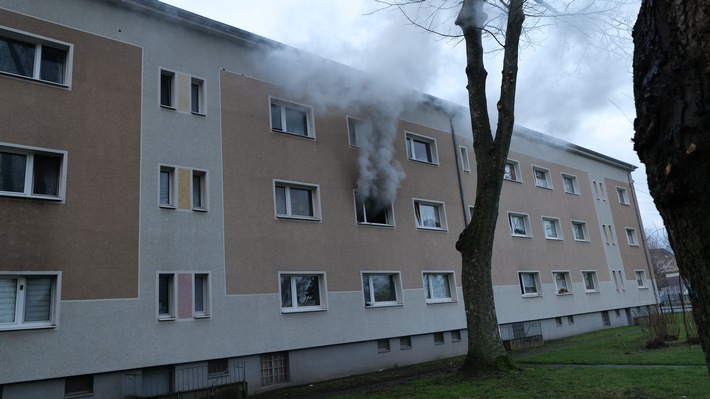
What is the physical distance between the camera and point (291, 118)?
15672mm

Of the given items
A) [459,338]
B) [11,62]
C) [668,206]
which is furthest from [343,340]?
[668,206]

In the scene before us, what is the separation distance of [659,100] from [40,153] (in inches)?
452

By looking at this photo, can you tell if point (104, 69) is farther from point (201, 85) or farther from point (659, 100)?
point (659, 100)

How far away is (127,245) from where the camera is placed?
11.3 metres

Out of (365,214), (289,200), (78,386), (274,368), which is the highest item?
(289,200)

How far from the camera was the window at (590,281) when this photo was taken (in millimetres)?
25920

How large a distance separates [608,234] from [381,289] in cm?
1841

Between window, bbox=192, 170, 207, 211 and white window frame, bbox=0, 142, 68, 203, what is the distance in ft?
9.47

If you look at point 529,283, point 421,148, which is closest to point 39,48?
point 421,148

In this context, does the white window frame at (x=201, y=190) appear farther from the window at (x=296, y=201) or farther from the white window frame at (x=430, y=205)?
the white window frame at (x=430, y=205)

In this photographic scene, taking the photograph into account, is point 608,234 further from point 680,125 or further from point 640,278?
point 680,125

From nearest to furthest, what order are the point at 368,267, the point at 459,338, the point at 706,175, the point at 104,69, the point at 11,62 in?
1. the point at 706,175
2. the point at 11,62
3. the point at 104,69
4. the point at 368,267
5. the point at 459,338

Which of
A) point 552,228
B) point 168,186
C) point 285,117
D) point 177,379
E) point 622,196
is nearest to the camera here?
point 177,379

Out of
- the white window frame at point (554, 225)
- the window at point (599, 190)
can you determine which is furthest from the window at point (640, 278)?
the white window frame at point (554, 225)
